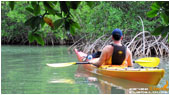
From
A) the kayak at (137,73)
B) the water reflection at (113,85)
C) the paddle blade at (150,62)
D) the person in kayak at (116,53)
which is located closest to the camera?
the kayak at (137,73)

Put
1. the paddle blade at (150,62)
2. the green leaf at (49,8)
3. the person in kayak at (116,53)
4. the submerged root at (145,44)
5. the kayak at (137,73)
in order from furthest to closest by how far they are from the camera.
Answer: the submerged root at (145,44) < the paddle blade at (150,62) < the person in kayak at (116,53) < the kayak at (137,73) < the green leaf at (49,8)

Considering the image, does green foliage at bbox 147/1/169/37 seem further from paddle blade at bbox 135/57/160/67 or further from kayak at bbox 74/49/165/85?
paddle blade at bbox 135/57/160/67

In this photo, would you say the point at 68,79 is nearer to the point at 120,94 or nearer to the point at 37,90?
the point at 37,90

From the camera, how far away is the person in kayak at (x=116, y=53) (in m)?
4.61

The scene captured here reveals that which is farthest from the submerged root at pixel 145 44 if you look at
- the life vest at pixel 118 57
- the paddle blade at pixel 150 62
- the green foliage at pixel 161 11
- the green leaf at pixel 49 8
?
the green leaf at pixel 49 8

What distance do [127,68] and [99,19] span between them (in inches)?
308

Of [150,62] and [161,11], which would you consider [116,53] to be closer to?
[150,62]

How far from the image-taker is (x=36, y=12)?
180cm

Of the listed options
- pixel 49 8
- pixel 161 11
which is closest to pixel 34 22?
pixel 49 8

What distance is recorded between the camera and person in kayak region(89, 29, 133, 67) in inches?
182

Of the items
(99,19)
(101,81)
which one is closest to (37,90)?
(101,81)

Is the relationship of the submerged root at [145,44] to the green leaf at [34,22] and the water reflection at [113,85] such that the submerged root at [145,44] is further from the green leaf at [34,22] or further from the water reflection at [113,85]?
the green leaf at [34,22]

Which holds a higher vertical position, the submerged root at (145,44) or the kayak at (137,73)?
the submerged root at (145,44)

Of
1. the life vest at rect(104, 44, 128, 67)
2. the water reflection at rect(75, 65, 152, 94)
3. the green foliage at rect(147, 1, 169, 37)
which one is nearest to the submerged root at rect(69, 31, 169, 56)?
the water reflection at rect(75, 65, 152, 94)
